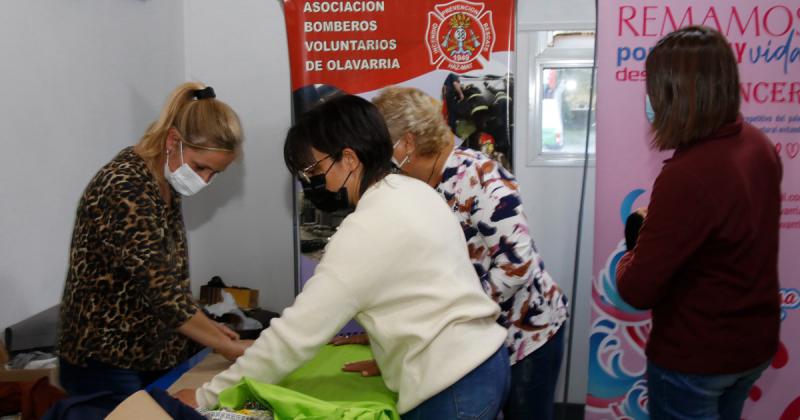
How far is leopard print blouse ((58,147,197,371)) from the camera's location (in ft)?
4.96

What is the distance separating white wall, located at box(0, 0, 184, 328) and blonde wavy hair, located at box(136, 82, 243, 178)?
2.19ft

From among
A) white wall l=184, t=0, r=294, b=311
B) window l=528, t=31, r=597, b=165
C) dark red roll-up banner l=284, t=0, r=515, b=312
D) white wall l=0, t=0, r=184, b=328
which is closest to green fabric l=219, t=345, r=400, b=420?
white wall l=0, t=0, r=184, b=328

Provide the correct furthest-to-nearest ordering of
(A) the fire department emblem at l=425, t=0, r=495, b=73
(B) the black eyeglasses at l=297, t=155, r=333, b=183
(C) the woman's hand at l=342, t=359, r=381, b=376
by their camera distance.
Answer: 1. (A) the fire department emblem at l=425, t=0, r=495, b=73
2. (C) the woman's hand at l=342, t=359, r=381, b=376
3. (B) the black eyeglasses at l=297, t=155, r=333, b=183

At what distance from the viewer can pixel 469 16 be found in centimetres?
293

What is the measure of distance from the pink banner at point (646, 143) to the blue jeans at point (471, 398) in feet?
4.74

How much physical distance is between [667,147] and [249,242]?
2364mm

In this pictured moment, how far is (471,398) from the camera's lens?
125 cm

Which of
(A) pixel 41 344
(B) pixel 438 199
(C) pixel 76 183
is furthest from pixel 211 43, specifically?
(B) pixel 438 199

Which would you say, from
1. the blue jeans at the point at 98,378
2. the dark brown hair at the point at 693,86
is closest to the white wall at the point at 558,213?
the dark brown hair at the point at 693,86

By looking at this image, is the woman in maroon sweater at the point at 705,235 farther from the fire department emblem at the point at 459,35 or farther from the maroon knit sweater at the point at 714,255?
the fire department emblem at the point at 459,35

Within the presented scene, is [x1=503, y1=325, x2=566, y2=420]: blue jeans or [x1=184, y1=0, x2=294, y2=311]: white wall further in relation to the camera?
[x1=184, y1=0, x2=294, y2=311]: white wall

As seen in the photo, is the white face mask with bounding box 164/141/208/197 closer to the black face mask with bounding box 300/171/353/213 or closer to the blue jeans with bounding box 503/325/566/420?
the black face mask with bounding box 300/171/353/213

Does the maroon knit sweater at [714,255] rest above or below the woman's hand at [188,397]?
above

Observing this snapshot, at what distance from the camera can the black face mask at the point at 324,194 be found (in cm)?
133
